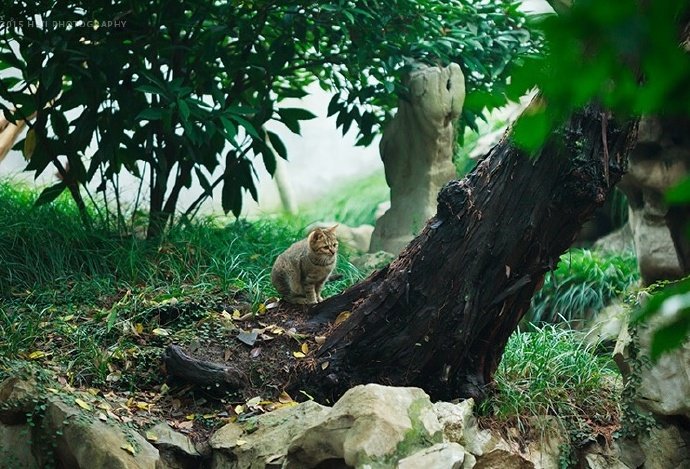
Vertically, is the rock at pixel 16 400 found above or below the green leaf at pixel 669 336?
below

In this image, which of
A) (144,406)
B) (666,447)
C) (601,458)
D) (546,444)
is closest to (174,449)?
(144,406)

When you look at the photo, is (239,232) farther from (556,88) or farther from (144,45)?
(556,88)

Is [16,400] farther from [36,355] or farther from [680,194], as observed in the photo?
[680,194]

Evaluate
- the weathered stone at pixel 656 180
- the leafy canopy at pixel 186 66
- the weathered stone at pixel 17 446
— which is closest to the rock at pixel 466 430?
the weathered stone at pixel 17 446

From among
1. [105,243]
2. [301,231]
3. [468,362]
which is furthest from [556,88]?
[301,231]

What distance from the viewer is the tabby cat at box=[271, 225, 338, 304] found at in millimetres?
6113

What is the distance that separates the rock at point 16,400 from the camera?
4.95 m

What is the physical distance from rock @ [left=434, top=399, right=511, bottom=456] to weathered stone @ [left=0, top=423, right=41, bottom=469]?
2226 millimetres

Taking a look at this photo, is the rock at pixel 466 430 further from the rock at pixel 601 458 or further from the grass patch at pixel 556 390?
the rock at pixel 601 458

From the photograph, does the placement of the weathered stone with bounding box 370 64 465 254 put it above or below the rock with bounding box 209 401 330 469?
above

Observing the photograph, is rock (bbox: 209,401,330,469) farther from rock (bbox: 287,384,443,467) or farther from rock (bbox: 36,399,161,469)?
rock (bbox: 36,399,161,469)

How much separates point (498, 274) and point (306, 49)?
4.05 metres

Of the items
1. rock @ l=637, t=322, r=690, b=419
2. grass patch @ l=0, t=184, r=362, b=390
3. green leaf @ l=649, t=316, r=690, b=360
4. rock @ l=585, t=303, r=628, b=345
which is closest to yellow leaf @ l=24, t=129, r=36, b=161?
grass patch @ l=0, t=184, r=362, b=390

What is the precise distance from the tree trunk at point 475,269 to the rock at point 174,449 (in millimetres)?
733
